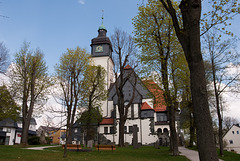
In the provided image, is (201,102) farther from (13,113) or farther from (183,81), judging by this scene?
(13,113)

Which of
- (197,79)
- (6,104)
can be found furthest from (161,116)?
(197,79)

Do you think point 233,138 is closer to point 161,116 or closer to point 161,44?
point 161,116

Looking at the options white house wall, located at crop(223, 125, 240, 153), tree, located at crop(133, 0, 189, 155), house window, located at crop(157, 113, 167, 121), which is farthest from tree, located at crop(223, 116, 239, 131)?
tree, located at crop(133, 0, 189, 155)

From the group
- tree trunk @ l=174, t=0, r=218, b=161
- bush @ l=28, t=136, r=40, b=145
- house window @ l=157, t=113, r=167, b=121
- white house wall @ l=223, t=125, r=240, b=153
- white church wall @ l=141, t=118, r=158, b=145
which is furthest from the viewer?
white house wall @ l=223, t=125, r=240, b=153

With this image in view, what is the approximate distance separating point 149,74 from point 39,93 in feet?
46.8

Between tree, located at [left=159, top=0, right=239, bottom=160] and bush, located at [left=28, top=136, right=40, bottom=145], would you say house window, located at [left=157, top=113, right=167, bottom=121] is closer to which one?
bush, located at [left=28, top=136, right=40, bottom=145]

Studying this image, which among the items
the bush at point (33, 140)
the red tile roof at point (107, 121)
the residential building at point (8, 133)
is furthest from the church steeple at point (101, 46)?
the bush at point (33, 140)

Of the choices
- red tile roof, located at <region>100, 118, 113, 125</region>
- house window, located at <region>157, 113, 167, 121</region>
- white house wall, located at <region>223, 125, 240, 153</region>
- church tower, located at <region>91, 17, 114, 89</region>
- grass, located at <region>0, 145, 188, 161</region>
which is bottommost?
white house wall, located at <region>223, 125, 240, 153</region>

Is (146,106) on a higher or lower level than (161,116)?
higher

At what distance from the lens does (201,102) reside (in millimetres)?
5953

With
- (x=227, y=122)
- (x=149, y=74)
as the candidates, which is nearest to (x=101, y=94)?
Result: (x=149, y=74)

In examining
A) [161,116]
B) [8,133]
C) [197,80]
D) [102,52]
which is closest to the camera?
[197,80]

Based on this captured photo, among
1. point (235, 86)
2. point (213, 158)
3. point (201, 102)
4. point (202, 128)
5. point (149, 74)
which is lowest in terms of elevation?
point (213, 158)

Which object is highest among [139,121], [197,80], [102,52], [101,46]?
[101,46]
